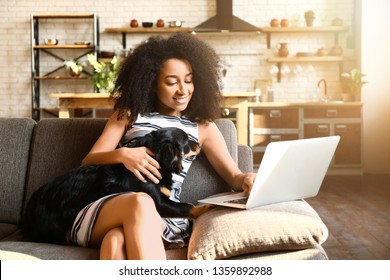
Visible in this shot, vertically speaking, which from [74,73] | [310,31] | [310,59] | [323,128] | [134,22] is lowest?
[323,128]

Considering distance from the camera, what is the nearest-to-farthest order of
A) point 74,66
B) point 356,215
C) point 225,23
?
point 356,215
point 74,66
point 225,23

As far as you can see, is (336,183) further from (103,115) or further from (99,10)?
(99,10)

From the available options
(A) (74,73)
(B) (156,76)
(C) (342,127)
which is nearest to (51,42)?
(A) (74,73)

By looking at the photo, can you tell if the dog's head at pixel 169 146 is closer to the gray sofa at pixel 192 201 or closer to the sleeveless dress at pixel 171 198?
the sleeveless dress at pixel 171 198

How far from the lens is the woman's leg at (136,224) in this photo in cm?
125

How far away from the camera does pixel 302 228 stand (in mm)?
1370

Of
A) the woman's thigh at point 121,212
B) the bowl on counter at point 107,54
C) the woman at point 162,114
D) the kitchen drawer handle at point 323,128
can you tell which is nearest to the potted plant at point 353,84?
the kitchen drawer handle at point 323,128

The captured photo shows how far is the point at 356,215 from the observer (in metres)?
3.54

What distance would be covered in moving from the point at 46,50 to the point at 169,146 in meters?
5.49

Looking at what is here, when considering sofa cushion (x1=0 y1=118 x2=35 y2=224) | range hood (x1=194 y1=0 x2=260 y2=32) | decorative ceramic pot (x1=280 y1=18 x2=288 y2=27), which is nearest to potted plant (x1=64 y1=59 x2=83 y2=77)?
range hood (x1=194 y1=0 x2=260 y2=32)

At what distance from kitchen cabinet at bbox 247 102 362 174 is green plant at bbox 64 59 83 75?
6.42 feet

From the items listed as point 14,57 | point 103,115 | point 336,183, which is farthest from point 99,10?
point 336,183

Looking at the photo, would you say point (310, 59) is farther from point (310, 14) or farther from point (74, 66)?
point (74, 66)

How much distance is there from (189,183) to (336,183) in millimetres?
3544
